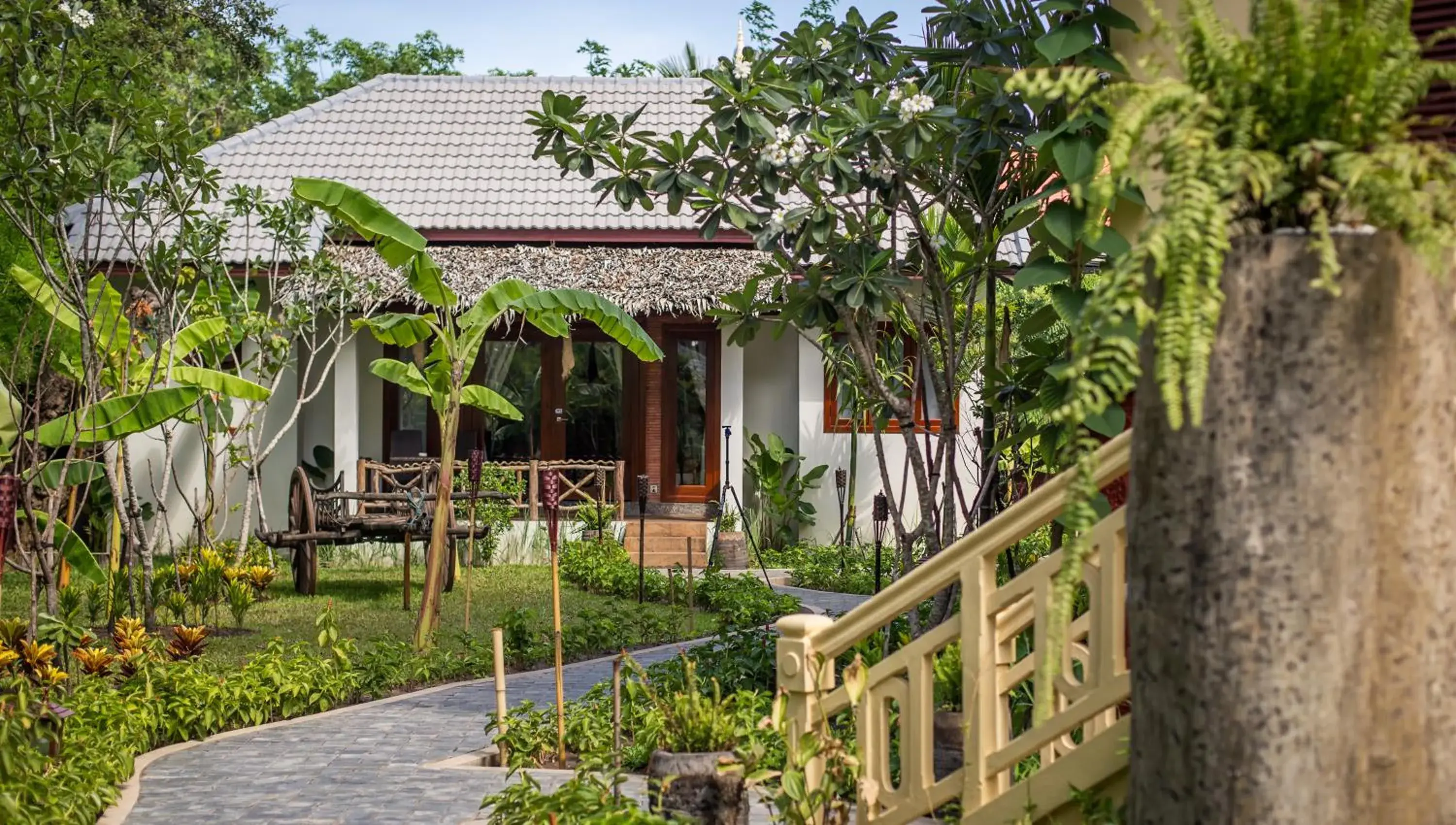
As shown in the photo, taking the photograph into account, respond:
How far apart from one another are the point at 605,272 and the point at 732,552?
11.3 ft

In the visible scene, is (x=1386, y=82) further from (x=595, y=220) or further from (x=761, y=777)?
(x=595, y=220)

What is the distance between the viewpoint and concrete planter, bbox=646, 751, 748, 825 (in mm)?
5109

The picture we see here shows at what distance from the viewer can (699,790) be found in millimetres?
5125

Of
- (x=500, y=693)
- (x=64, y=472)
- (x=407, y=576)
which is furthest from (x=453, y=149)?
(x=500, y=693)

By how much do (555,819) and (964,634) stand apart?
154cm

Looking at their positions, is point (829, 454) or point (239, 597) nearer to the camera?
point (239, 597)

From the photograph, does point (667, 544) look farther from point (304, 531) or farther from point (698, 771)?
point (698, 771)

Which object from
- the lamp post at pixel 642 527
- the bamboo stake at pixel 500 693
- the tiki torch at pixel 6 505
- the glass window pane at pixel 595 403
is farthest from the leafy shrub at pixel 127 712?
the glass window pane at pixel 595 403

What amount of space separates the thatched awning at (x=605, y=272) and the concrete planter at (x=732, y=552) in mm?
2526

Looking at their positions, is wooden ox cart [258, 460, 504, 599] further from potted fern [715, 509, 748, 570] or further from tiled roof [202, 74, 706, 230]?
tiled roof [202, 74, 706, 230]

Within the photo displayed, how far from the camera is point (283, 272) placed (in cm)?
1752

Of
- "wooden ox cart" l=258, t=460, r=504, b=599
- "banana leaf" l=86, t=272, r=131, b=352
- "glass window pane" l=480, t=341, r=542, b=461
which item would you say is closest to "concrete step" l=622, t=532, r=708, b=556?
"wooden ox cart" l=258, t=460, r=504, b=599

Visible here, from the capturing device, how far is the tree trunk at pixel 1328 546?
106 inches

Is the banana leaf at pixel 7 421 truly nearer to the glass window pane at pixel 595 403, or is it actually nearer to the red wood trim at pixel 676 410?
the red wood trim at pixel 676 410
